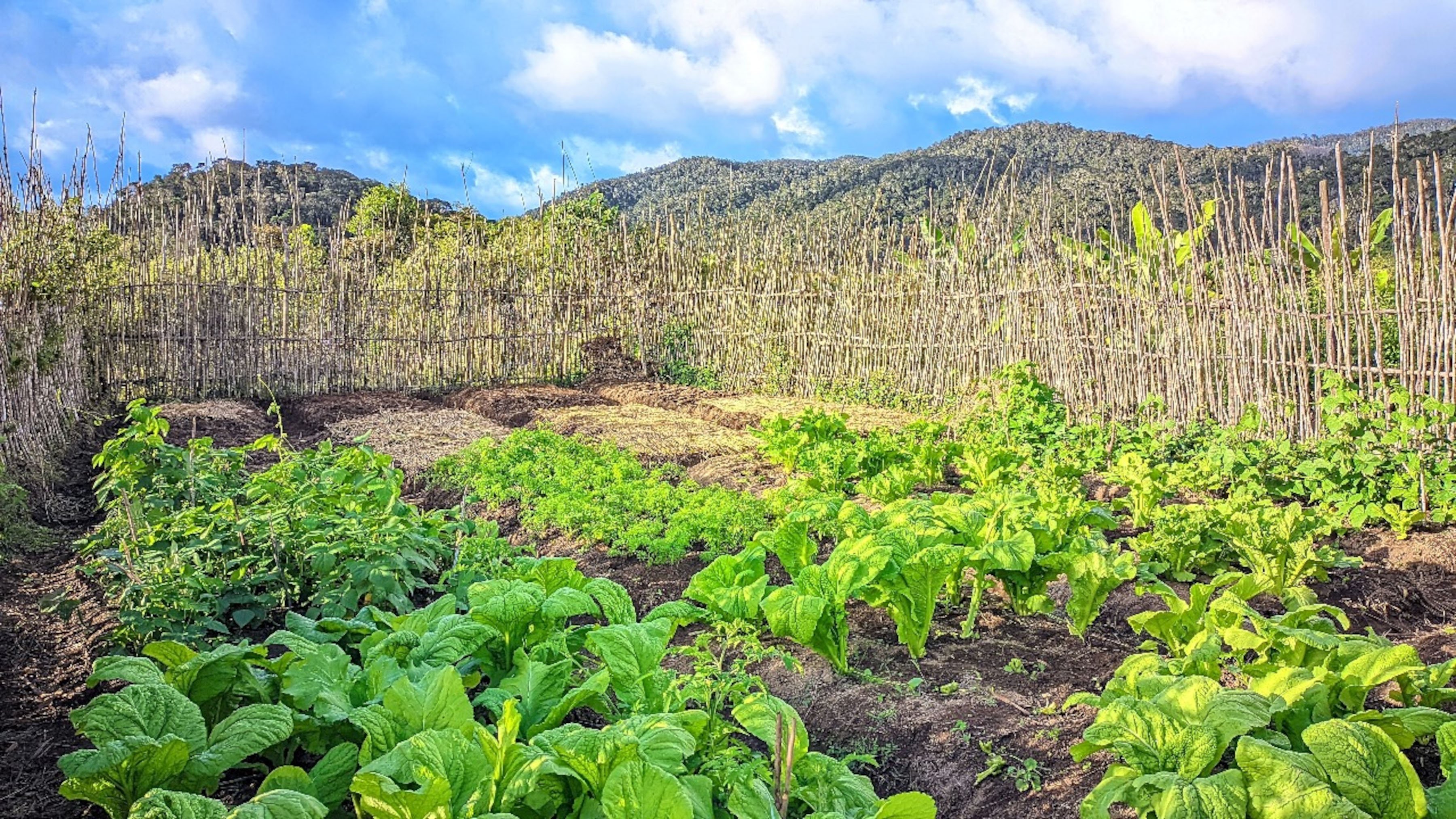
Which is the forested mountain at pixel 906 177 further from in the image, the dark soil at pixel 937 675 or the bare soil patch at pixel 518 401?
the dark soil at pixel 937 675

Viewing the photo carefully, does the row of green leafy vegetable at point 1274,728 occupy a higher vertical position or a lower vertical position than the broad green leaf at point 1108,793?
higher

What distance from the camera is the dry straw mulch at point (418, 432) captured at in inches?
313

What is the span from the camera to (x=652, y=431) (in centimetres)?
893

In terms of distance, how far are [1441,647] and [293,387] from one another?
11928 mm

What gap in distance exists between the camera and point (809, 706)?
2920 mm

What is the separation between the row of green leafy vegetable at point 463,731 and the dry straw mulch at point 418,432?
4.93m

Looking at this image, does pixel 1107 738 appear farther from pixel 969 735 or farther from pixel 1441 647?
pixel 1441 647

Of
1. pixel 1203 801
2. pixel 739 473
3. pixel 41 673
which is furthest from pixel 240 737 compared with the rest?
pixel 739 473

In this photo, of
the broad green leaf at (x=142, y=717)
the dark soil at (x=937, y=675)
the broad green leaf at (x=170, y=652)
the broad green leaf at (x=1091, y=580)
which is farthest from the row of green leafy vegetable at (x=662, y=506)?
the broad green leaf at (x=142, y=717)

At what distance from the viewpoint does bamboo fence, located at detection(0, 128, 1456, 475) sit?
6.15 m

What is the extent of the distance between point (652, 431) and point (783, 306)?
3.96 meters

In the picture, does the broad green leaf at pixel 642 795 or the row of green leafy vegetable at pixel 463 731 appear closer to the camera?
the broad green leaf at pixel 642 795

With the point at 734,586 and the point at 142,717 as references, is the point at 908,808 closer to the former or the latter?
the point at 734,586

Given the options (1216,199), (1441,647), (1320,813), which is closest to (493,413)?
(1216,199)
